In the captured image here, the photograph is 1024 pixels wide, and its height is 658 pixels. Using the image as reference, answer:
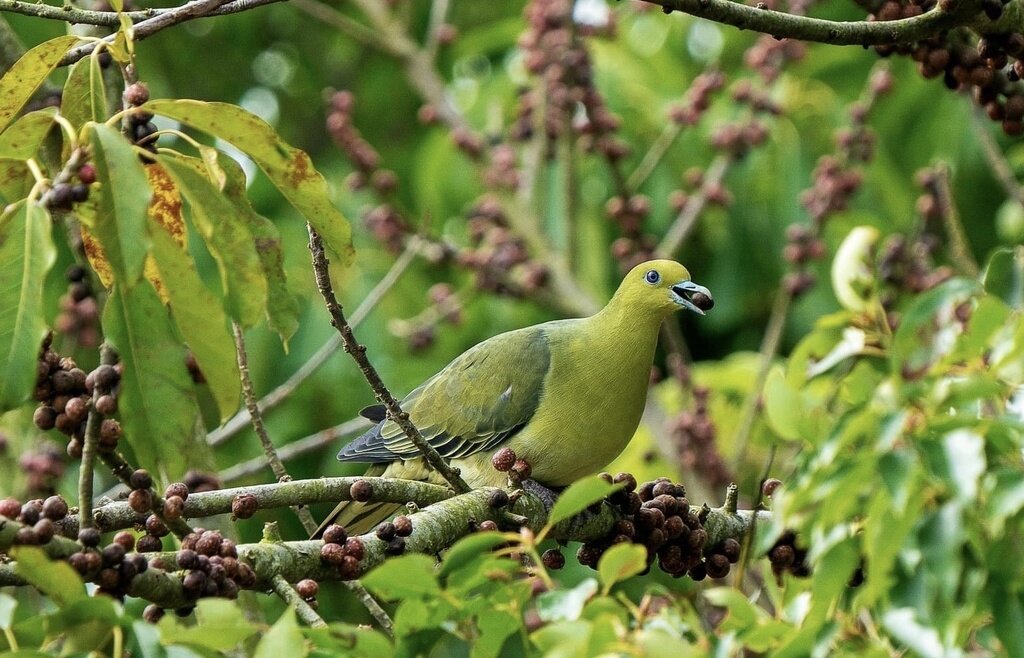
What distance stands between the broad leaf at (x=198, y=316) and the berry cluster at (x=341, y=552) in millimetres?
331

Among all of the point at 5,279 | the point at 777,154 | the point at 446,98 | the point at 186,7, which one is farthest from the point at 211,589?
the point at 777,154

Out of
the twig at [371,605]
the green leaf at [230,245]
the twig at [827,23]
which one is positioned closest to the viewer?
the green leaf at [230,245]

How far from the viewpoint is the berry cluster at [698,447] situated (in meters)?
4.98

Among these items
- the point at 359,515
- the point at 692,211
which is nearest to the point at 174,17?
the point at 359,515

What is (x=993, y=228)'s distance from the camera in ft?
22.0

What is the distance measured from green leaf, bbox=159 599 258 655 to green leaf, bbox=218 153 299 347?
0.62m

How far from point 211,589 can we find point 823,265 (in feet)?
15.5

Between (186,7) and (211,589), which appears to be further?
(186,7)

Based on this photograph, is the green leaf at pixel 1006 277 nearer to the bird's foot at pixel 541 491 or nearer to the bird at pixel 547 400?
the bird at pixel 547 400

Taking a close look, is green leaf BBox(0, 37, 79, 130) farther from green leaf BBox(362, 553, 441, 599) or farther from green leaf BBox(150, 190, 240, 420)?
green leaf BBox(362, 553, 441, 599)

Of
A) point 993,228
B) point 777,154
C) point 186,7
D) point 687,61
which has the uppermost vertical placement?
point 186,7

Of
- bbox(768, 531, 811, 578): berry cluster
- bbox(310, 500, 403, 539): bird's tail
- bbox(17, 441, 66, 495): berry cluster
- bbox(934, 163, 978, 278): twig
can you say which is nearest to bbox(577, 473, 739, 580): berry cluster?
bbox(768, 531, 811, 578): berry cluster

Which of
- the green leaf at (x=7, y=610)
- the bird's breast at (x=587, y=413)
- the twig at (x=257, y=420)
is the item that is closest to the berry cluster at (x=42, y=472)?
the twig at (x=257, y=420)

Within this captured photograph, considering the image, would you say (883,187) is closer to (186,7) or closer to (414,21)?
(414,21)
